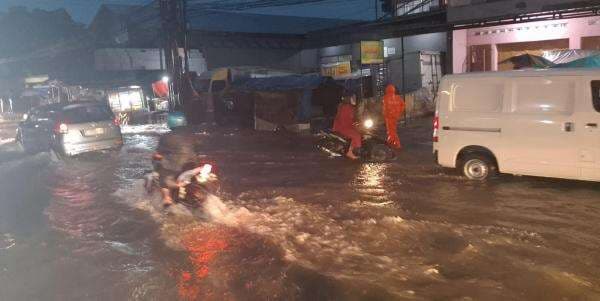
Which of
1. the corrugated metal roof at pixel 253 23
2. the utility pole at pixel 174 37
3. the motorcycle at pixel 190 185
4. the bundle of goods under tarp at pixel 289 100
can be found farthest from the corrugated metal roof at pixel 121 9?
the motorcycle at pixel 190 185

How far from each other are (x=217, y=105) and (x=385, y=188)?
1287cm

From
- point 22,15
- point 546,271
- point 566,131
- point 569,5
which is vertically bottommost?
point 546,271

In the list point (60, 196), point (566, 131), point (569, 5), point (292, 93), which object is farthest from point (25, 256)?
point (569, 5)

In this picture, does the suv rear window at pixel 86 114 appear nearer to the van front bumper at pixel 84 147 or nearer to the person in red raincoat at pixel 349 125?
the van front bumper at pixel 84 147

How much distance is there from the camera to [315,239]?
5996mm

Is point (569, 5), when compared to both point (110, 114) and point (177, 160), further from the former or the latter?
point (110, 114)

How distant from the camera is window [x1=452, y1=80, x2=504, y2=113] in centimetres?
775

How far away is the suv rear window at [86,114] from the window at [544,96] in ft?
34.9

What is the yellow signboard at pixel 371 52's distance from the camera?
57.8 feet

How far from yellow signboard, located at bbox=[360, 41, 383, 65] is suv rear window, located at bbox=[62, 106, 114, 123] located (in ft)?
29.4

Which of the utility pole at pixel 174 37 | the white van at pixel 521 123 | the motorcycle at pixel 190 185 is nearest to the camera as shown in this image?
the white van at pixel 521 123

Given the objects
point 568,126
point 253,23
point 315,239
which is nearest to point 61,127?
point 315,239

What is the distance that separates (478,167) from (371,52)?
10.7 metres

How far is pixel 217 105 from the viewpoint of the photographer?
20.1 metres
